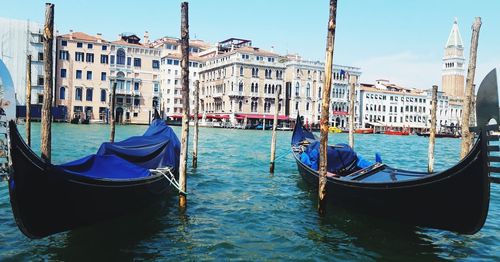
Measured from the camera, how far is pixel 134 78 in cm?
4206

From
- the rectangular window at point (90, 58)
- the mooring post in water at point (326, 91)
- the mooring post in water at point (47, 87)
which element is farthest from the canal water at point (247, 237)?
the rectangular window at point (90, 58)

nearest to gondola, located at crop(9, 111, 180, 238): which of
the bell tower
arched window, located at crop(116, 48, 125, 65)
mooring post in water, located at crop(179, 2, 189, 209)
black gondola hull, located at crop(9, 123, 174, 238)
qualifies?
black gondola hull, located at crop(9, 123, 174, 238)

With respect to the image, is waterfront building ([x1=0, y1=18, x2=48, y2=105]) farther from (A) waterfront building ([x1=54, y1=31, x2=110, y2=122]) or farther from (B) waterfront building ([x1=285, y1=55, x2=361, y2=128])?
(B) waterfront building ([x1=285, y1=55, x2=361, y2=128])

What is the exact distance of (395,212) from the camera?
5781mm

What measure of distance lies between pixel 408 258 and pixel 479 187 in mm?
1153

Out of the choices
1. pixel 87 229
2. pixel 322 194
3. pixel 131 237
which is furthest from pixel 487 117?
pixel 87 229

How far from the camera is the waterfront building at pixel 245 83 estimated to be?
4447 cm

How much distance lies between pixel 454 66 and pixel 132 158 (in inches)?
3061

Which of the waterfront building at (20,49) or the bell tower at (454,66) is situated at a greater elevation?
the bell tower at (454,66)

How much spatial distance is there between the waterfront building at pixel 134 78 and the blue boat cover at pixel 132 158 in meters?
33.5

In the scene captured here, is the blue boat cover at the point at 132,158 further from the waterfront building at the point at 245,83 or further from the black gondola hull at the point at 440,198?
the waterfront building at the point at 245,83

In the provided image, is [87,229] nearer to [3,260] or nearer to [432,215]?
[3,260]

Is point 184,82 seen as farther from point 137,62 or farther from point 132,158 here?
point 137,62

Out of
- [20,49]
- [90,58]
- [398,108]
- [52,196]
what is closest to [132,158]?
[52,196]
